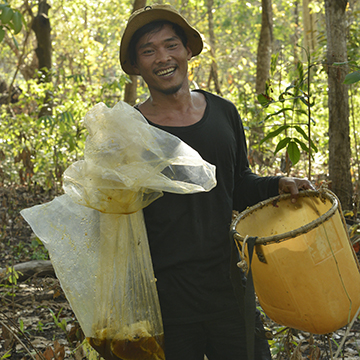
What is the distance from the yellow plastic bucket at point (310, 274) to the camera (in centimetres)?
122

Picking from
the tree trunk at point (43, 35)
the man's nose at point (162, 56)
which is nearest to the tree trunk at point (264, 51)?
the tree trunk at point (43, 35)

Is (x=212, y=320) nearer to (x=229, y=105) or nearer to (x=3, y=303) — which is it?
(x=229, y=105)

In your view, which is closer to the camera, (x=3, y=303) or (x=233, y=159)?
(x=233, y=159)

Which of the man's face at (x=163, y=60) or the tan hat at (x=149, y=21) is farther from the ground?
the tan hat at (x=149, y=21)

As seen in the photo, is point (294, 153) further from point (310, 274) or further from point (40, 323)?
point (40, 323)

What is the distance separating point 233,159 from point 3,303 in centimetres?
209

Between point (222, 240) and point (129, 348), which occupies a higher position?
point (222, 240)

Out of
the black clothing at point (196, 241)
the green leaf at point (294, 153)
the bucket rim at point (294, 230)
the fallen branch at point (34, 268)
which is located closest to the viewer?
the bucket rim at point (294, 230)

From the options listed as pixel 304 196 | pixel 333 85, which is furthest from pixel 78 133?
pixel 304 196

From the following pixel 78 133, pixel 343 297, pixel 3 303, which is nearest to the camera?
pixel 343 297

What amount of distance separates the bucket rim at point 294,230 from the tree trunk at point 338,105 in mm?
1461

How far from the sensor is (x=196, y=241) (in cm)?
154

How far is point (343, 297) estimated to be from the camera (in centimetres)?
128

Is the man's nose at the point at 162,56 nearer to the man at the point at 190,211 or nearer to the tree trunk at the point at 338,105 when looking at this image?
the man at the point at 190,211
